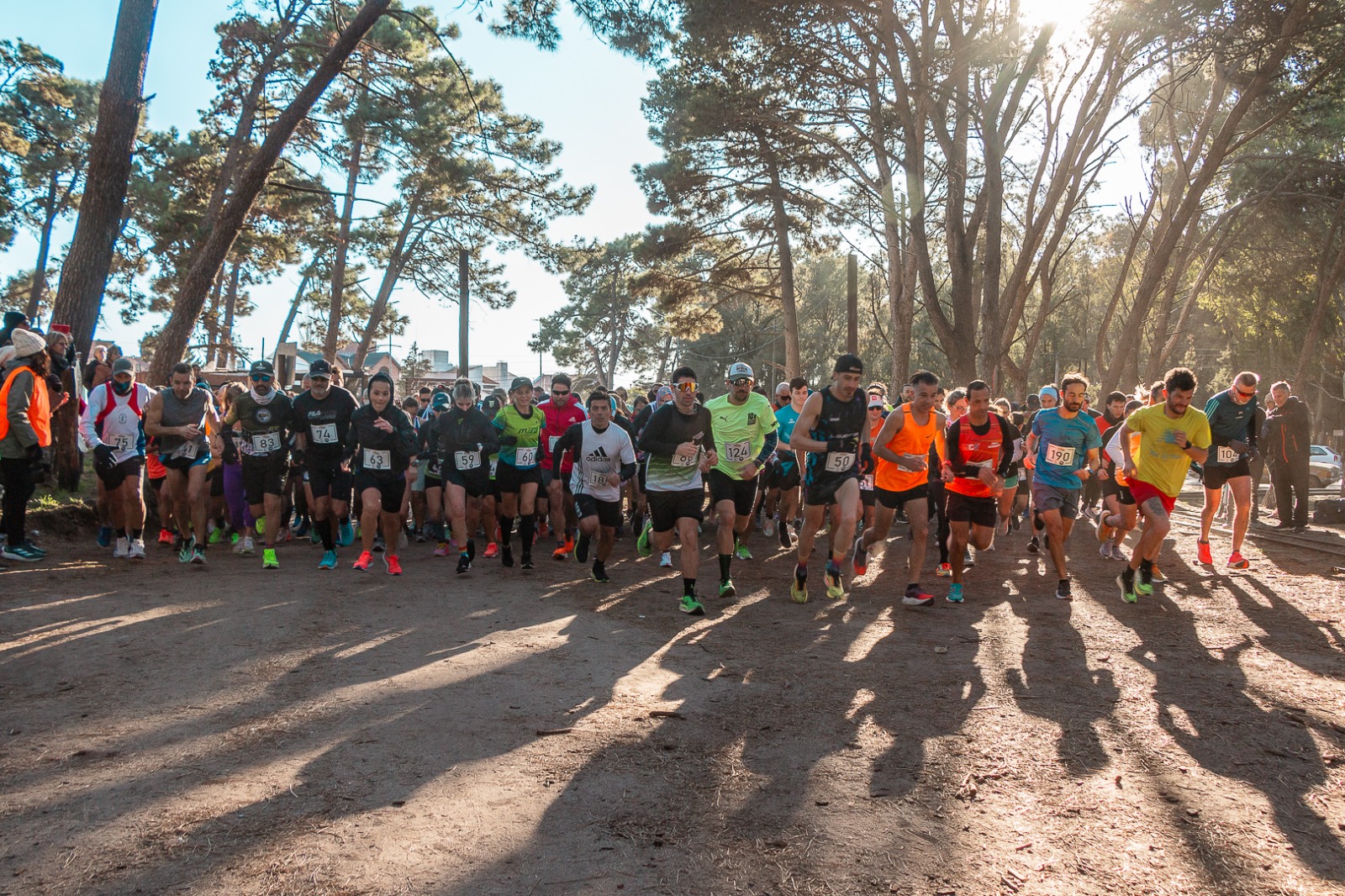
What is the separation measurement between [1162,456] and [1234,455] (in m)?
2.84

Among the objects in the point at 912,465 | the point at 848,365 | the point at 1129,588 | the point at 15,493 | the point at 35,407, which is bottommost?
the point at 1129,588

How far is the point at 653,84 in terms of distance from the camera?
2364cm

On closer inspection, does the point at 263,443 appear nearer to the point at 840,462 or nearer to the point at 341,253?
the point at 840,462

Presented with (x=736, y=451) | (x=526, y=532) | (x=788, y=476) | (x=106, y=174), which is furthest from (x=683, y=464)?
(x=106, y=174)

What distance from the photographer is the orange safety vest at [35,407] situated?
9008 millimetres

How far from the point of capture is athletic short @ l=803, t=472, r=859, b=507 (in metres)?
8.34

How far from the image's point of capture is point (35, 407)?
364 inches

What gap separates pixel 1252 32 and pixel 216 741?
19.6 m

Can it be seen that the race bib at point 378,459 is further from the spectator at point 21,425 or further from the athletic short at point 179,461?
the spectator at point 21,425

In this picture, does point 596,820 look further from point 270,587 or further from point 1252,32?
point 1252,32

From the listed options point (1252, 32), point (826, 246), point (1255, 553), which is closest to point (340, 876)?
point (1255, 553)

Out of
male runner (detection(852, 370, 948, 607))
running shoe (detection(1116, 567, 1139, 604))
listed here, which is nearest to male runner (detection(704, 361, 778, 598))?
male runner (detection(852, 370, 948, 607))

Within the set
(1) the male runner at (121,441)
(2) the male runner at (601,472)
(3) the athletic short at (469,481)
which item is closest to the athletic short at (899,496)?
(2) the male runner at (601,472)

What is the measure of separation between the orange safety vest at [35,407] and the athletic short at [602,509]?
5.27 meters
